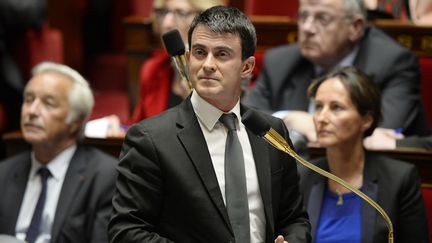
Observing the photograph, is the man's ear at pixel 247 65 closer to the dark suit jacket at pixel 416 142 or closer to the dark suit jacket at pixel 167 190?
the dark suit jacket at pixel 167 190

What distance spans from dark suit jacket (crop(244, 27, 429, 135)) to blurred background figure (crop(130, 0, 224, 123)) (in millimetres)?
226

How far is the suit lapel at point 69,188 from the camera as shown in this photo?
1611 mm

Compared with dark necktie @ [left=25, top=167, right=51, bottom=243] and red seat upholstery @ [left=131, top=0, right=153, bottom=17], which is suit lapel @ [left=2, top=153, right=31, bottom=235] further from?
red seat upholstery @ [left=131, top=0, right=153, bottom=17]

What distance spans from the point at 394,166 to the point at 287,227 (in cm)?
46

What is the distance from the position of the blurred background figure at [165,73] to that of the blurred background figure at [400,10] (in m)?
0.41

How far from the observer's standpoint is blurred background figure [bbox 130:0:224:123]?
2137mm

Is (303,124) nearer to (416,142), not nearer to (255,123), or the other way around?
(416,142)

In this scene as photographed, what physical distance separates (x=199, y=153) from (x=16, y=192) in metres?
0.71

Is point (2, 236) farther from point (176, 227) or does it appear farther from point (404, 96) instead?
point (404, 96)

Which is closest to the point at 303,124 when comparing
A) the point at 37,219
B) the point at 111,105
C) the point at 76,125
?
the point at 76,125

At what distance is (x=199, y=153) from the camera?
42.9 inches

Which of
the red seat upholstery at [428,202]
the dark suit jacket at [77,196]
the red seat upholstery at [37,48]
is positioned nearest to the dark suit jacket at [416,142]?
the red seat upholstery at [428,202]

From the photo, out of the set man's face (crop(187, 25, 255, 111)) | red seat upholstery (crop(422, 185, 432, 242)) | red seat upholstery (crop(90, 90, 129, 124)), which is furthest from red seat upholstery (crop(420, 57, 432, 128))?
man's face (crop(187, 25, 255, 111))

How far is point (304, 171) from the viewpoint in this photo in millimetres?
1597
